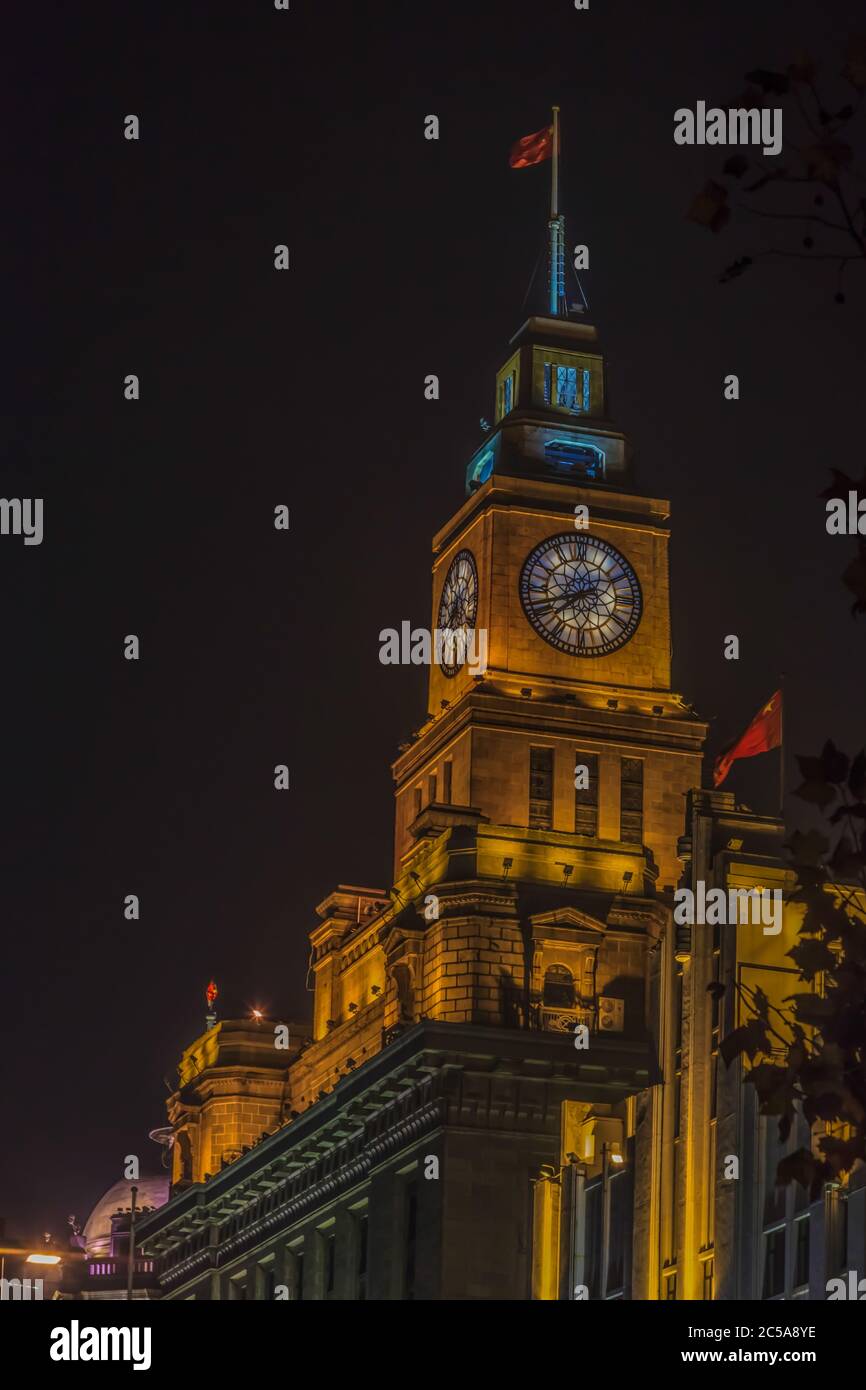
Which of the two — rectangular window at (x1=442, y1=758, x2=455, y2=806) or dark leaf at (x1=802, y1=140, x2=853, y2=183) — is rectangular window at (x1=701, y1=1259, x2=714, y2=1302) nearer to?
rectangular window at (x1=442, y1=758, x2=455, y2=806)

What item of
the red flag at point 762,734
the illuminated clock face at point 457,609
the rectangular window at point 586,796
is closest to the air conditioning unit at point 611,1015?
the rectangular window at point 586,796

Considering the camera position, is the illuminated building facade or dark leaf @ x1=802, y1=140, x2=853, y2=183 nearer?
dark leaf @ x1=802, y1=140, x2=853, y2=183

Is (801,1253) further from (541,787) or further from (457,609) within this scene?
(457,609)

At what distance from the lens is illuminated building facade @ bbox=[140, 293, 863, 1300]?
256 ft

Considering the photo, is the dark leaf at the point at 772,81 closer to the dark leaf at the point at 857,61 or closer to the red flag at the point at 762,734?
the dark leaf at the point at 857,61

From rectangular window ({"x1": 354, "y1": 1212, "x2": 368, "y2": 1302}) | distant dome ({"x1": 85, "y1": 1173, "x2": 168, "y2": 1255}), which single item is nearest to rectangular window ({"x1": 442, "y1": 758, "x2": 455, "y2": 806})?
rectangular window ({"x1": 354, "y1": 1212, "x2": 368, "y2": 1302})

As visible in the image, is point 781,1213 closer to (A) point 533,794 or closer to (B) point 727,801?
(B) point 727,801

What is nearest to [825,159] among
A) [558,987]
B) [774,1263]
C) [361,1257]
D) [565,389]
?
[774,1263]

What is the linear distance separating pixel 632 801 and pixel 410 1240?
24245 millimetres

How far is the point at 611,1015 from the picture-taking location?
102m

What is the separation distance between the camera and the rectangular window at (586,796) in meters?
114

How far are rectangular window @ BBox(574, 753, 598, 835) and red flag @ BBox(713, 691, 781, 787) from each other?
23.5 m

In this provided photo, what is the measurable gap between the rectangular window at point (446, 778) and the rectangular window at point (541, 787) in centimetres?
410
